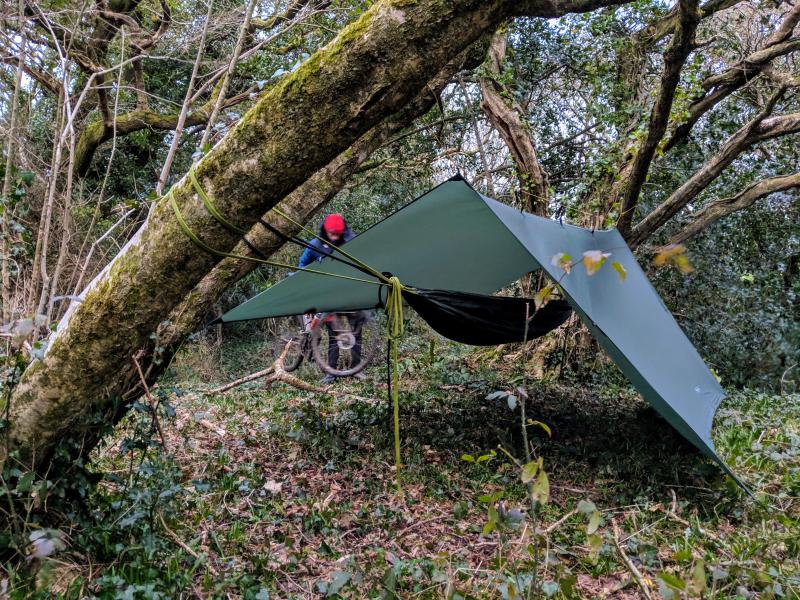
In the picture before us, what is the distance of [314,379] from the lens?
16.9 feet

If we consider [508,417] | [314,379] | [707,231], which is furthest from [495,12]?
[707,231]

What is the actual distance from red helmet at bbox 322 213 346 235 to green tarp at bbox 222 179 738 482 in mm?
596

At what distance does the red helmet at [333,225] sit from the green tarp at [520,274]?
60 cm

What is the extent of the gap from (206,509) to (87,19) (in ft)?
11.7

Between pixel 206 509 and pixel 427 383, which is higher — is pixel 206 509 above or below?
below

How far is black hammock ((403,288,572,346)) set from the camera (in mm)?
2861

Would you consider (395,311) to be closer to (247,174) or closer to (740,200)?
(247,174)

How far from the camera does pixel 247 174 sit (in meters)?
1.31

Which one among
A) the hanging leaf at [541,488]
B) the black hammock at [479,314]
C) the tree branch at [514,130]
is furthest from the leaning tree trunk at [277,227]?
the tree branch at [514,130]

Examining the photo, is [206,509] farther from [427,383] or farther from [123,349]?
[427,383]

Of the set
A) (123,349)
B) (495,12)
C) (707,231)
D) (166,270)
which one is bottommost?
(123,349)

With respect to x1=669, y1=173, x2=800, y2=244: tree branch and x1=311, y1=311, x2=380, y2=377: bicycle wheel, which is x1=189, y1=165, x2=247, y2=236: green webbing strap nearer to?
x1=311, y1=311, x2=380, y2=377: bicycle wheel

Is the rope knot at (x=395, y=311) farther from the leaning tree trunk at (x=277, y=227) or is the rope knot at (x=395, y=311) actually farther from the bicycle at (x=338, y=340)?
the bicycle at (x=338, y=340)

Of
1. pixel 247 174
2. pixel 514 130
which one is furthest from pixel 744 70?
pixel 247 174
